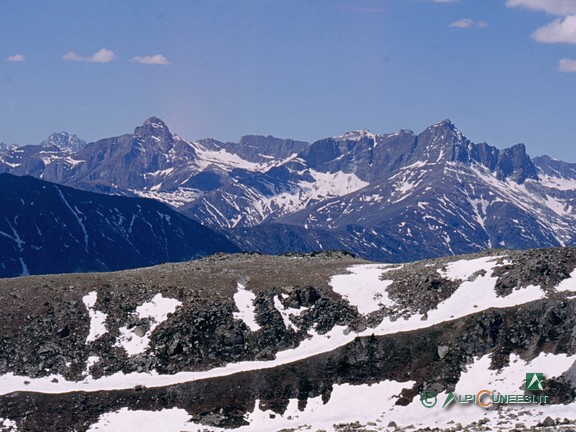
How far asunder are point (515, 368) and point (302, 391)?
87.6ft

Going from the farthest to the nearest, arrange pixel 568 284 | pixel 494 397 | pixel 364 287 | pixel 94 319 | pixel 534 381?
pixel 364 287 → pixel 94 319 → pixel 568 284 → pixel 534 381 → pixel 494 397

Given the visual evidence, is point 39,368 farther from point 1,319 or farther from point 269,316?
point 269,316

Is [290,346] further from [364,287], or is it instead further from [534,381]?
[534,381]

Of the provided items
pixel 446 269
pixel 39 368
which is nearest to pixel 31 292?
pixel 39 368

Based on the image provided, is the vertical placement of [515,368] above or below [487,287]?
below

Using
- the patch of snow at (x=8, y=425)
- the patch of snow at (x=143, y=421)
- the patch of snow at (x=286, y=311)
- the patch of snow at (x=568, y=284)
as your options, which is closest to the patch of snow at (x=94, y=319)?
the patch of snow at (x=143, y=421)

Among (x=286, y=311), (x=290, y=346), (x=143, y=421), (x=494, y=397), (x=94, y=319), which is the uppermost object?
(x=94, y=319)

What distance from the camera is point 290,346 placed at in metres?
144

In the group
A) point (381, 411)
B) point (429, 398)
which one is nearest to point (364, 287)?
point (429, 398)

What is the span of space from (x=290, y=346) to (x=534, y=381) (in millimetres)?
34476

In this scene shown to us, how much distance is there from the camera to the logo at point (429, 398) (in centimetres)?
12597

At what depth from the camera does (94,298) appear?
151875mm

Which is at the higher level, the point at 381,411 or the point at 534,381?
the point at 534,381

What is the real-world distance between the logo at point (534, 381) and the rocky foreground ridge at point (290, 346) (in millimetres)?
734
